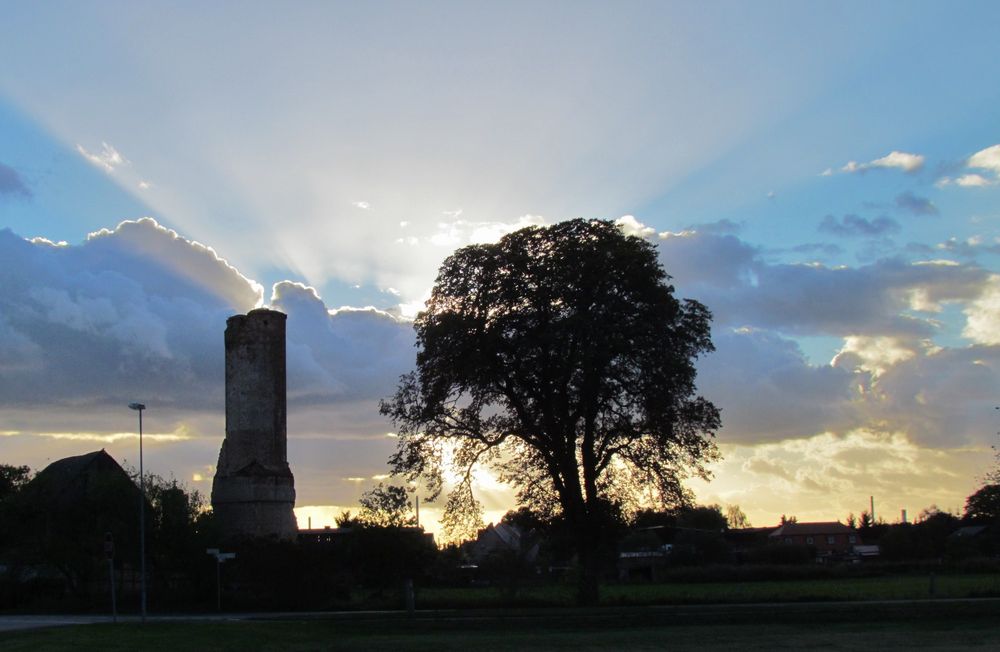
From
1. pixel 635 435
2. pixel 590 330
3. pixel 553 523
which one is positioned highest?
pixel 590 330

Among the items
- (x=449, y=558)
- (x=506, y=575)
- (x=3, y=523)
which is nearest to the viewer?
(x=506, y=575)

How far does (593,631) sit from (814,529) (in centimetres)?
10644

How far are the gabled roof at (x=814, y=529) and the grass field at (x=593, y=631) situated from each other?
98.0 metres

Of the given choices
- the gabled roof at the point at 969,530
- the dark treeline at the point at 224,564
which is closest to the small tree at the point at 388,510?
the dark treeline at the point at 224,564

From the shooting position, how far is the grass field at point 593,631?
22312mm

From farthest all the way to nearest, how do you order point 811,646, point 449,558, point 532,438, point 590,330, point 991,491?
point 991,491
point 449,558
point 532,438
point 590,330
point 811,646

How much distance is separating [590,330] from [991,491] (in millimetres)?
51555

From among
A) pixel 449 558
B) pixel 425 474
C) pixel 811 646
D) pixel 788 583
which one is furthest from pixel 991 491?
pixel 811 646

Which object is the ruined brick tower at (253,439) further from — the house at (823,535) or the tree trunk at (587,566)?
the house at (823,535)

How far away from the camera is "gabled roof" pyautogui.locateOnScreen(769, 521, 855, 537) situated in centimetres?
12506

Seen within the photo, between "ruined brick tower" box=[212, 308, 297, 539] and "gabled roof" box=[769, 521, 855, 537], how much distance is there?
8027cm

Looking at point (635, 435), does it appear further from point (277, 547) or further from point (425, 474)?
point (277, 547)

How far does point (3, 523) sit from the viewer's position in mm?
54156

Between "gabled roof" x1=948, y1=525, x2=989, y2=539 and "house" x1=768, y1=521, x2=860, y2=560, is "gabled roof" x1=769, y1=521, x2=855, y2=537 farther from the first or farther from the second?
"gabled roof" x1=948, y1=525, x2=989, y2=539
